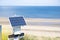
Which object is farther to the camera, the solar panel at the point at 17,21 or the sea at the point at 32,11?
the sea at the point at 32,11

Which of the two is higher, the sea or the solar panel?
the sea

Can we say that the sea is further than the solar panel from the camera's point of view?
Yes

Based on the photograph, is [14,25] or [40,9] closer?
[14,25]

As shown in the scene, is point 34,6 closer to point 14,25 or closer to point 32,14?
point 32,14

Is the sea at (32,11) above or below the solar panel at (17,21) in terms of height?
above

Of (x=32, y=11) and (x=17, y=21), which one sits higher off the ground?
(x=32, y=11)

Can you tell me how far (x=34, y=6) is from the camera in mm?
2148

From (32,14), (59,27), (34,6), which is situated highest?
(34,6)

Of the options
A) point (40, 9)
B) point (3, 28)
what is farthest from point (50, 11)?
point (3, 28)

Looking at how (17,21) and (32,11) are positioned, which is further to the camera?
(32,11)

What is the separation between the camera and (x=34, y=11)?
215 cm

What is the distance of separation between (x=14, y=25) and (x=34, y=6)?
54 centimetres

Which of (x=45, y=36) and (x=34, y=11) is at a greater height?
(x=34, y=11)
